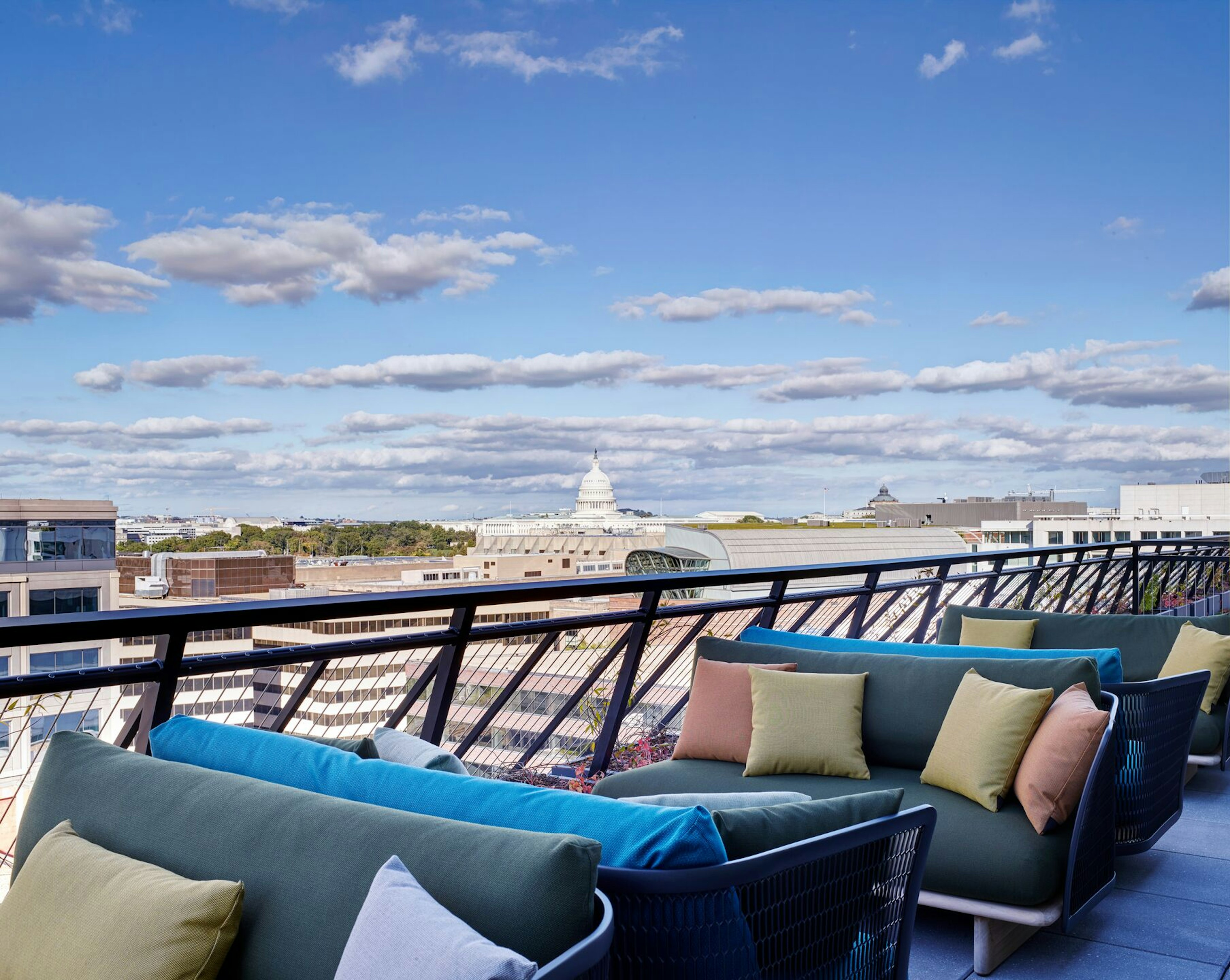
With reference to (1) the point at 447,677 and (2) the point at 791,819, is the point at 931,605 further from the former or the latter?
(2) the point at 791,819

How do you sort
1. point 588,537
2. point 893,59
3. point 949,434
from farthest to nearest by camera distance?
point 949,434 → point 588,537 → point 893,59

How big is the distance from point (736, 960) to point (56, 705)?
171cm

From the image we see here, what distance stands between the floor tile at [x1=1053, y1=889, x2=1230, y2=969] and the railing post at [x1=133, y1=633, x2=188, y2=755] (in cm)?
251

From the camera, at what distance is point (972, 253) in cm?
4881

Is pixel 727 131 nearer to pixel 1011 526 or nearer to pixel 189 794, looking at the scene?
pixel 1011 526

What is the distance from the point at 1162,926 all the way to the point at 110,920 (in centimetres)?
280

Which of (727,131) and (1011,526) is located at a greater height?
(727,131)

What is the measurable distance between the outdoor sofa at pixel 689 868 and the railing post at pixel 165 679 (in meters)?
0.43

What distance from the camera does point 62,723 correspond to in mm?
2465

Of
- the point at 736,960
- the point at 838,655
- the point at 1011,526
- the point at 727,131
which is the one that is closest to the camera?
the point at 736,960

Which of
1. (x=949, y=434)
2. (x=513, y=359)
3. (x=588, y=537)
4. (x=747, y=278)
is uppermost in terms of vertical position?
(x=747, y=278)

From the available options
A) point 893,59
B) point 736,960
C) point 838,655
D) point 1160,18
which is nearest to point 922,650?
point 838,655

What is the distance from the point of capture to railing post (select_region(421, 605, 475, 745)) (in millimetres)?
3180

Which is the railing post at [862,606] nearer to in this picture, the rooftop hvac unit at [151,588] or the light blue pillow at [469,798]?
the light blue pillow at [469,798]
